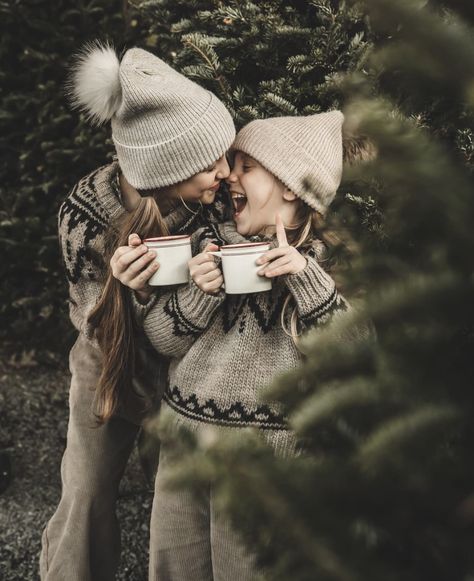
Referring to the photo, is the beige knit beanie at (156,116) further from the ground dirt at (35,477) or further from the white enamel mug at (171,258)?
the ground dirt at (35,477)

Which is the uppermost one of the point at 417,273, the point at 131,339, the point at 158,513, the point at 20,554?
the point at 417,273

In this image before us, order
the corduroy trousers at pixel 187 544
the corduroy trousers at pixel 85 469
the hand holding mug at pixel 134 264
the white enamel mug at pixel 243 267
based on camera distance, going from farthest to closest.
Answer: the corduroy trousers at pixel 85 469 < the corduroy trousers at pixel 187 544 < the hand holding mug at pixel 134 264 < the white enamel mug at pixel 243 267

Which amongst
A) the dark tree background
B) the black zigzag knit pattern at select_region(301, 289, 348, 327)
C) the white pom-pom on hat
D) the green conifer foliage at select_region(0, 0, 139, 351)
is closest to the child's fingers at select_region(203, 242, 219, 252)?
the black zigzag knit pattern at select_region(301, 289, 348, 327)

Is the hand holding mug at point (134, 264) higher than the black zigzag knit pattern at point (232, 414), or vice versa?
the hand holding mug at point (134, 264)

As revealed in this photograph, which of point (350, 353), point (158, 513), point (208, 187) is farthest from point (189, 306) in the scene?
point (350, 353)

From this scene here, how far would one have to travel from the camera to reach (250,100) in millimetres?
2307

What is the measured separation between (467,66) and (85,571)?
2.29 m

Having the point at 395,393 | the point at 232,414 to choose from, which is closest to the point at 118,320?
the point at 232,414

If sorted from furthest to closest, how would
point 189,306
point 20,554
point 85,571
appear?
point 20,554, point 85,571, point 189,306

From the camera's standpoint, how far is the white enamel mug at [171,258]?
5.94 ft

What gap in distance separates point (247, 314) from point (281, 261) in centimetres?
25

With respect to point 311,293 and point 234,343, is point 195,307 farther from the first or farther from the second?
point 311,293

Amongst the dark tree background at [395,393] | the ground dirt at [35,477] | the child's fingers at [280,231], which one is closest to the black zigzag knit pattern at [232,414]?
the child's fingers at [280,231]

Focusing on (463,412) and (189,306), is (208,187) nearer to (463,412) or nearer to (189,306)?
(189,306)
